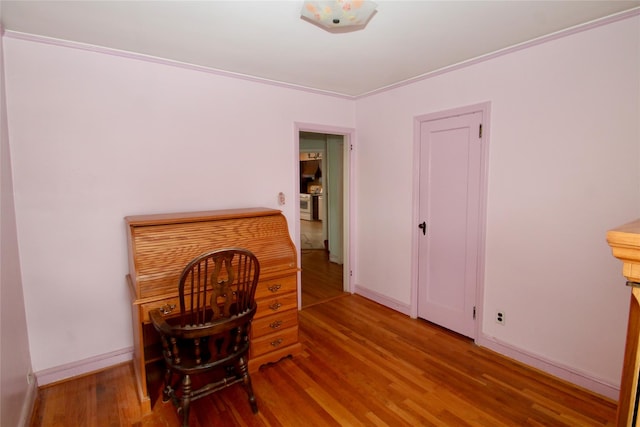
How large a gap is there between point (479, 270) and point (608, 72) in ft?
5.22

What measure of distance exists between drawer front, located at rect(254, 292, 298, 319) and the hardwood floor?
43cm

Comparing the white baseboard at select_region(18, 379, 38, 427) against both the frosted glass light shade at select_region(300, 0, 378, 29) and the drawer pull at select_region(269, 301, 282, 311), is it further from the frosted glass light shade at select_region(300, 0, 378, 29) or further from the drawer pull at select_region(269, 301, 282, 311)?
the frosted glass light shade at select_region(300, 0, 378, 29)

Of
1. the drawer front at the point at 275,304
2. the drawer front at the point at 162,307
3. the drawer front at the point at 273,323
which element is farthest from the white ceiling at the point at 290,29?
the drawer front at the point at 273,323

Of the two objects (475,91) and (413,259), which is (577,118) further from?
(413,259)

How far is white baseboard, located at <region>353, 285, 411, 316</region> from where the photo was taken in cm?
338

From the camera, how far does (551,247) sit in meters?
2.28

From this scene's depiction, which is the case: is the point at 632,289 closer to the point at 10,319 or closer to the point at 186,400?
the point at 186,400

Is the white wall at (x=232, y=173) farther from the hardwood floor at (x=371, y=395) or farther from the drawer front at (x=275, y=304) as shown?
the drawer front at (x=275, y=304)

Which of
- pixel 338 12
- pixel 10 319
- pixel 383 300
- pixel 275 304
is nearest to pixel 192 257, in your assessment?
pixel 275 304

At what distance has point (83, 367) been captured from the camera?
2.38m

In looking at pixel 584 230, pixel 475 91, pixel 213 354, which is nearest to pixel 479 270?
pixel 584 230

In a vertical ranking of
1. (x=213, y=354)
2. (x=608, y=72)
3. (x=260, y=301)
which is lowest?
(x=213, y=354)

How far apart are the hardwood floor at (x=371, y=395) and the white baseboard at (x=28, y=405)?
0.06 metres

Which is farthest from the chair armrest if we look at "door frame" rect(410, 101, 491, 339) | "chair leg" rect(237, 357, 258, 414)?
"door frame" rect(410, 101, 491, 339)
